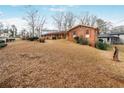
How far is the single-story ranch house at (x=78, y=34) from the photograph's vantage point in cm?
418

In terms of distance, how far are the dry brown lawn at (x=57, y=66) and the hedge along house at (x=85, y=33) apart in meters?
0.15

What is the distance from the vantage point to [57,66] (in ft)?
12.0

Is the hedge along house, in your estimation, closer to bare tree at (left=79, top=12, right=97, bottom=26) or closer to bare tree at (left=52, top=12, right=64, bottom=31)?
bare tree at (left=79, top=12, right=97, bottom=26)

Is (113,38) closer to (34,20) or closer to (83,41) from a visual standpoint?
(83,41)

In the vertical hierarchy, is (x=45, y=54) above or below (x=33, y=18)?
below

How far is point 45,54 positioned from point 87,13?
1079 mm

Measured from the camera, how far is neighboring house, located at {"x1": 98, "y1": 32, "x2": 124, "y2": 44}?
13.2 feet

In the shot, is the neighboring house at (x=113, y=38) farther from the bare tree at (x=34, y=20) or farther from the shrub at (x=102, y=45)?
the bare tree at (x=34, y=20)

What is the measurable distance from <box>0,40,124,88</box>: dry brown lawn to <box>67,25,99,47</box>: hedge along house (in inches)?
6.0

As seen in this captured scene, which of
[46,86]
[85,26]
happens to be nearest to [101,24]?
[85,26]

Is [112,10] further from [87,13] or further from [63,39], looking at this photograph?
[63,39]
